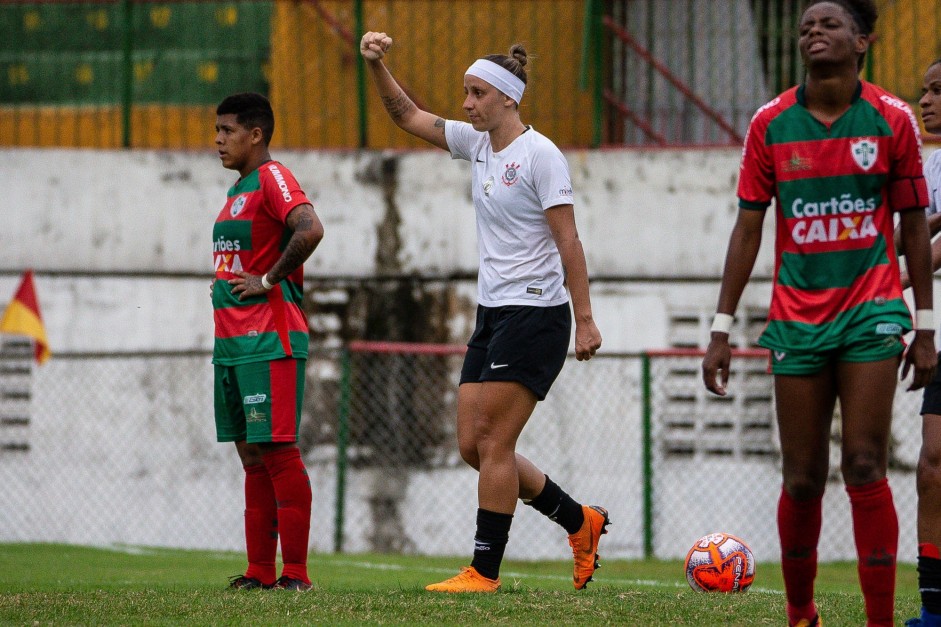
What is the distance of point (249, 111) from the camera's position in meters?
6.48

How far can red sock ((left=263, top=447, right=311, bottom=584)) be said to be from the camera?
20.1 ft

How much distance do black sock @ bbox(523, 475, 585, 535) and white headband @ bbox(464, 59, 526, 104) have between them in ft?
5.76

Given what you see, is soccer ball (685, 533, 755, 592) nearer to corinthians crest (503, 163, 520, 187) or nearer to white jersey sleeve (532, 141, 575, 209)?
white jersey sleeve (532, 141, 575, 209)

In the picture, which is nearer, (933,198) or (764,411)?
(933,198)

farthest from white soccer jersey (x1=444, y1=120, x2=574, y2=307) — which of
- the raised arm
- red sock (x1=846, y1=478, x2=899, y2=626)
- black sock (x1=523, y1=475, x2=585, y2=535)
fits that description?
red sock (x1=846, y1=478, x2=899, y2=626)

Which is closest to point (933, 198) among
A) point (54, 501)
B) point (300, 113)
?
point (300, 113)

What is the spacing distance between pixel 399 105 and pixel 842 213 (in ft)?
8.93

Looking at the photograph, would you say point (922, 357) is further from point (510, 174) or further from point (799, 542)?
point (510, 174)

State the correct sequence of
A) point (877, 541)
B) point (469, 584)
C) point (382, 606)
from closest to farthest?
point (877, 541) < point (382, 606) < point (469, 584)

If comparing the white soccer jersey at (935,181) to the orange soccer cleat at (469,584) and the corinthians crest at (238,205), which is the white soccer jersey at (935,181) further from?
the corinthians crest at (238,205)

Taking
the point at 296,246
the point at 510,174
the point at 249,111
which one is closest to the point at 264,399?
the point at 296,246

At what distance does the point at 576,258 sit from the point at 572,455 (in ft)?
21.1

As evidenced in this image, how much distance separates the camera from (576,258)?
5.71 metres

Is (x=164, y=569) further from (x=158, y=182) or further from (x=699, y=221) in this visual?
(x=699, y=221)
